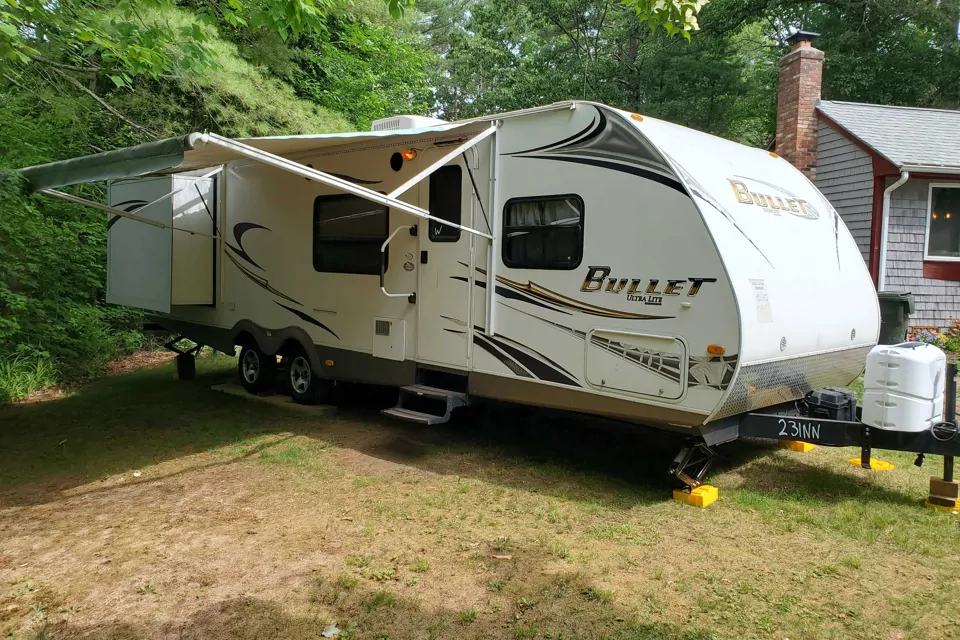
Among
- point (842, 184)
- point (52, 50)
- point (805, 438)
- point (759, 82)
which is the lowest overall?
point (805, 438)

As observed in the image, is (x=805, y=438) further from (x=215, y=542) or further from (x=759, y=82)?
(x=759, y=82)

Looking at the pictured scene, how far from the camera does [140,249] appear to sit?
848 centimetres

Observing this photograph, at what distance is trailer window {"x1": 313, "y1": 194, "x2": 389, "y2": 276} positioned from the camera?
677 cm

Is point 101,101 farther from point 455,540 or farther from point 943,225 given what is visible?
point 943,225

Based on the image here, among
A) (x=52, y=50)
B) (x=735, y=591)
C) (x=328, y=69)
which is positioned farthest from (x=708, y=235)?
(x=328, y=69)

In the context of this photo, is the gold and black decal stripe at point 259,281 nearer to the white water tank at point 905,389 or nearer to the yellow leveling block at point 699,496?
the yellow leveling block at point 699,496

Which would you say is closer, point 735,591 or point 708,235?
point 735,591

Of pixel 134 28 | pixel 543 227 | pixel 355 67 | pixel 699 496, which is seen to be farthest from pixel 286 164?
pixel 355 67

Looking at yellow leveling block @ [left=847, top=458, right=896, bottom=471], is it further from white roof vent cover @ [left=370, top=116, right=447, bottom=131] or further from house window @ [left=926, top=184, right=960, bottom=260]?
house window @ [left=926, top=184, right=960, bottom=260]

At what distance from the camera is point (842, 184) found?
12664 mm

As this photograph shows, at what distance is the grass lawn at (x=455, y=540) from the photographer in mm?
3355

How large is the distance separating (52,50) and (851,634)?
411 inches

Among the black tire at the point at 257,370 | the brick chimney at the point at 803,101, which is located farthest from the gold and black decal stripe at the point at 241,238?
the brick chimney at the point at 803,101

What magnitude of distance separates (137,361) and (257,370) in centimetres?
405
